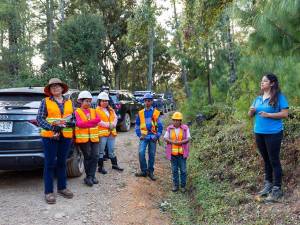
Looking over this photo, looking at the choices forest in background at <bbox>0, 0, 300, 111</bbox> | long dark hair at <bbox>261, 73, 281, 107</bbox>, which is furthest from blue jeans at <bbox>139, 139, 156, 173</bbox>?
long dark hair at <bbox>261, 73, 281, 107</bbox>

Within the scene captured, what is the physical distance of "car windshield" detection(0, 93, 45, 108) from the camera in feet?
22.0

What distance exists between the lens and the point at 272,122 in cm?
584

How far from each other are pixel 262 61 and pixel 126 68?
39.7 metres

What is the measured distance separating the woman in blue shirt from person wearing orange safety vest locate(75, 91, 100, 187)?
8.91ft

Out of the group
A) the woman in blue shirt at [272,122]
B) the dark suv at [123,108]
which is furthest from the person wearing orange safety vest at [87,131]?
the dark suv at [123,108]

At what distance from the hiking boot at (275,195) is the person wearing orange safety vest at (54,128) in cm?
316

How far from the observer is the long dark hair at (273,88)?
5688mm

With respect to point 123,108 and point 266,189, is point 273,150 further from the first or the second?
point 123,108

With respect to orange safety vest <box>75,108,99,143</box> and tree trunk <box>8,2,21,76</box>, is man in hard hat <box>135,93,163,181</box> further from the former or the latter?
tree trunk <box>8,2,21,76</box>

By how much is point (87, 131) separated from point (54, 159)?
3.32 feet

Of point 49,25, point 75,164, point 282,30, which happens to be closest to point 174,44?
point 49,25

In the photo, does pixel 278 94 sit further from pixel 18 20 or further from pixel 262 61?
pixel 18 20

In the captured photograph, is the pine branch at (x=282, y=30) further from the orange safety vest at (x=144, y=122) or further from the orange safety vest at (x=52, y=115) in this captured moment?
the orange safety vest at (x=144, y=122)

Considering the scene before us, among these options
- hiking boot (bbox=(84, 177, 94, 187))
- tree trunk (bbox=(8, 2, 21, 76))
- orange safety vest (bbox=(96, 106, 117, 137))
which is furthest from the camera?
tree trunk (bbox=(8, 2, 21, 76))
